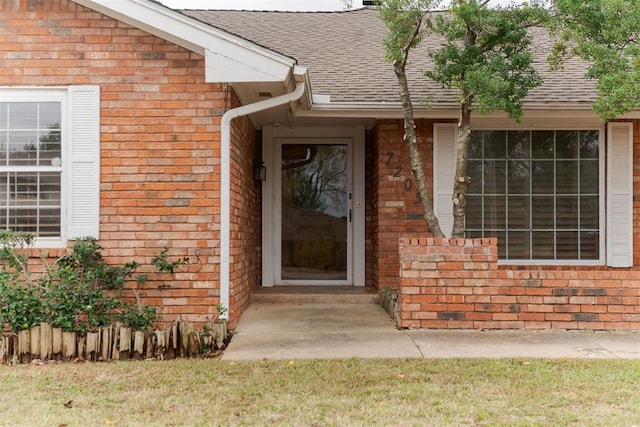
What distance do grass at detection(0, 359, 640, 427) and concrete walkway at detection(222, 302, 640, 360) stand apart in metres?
0.31

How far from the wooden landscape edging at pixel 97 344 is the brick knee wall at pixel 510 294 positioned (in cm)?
250

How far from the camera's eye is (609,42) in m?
5.96

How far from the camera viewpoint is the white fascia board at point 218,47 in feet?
18.5

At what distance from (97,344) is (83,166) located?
1.95 m

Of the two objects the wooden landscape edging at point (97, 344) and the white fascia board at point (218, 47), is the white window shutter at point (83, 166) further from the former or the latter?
the wooden landscape edging at point (97, 344)

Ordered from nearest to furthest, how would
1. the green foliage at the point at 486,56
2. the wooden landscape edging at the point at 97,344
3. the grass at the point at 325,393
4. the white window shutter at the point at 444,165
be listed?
1. the grass at the point at 325,393
2. the wooden landscape edging at the point at 97,344
3. the green foliage at the point at 486,56
4. the white window shutter at the point at 444,165

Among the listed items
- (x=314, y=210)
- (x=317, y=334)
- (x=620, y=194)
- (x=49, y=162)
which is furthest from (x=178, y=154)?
→ (x=620, y=194)

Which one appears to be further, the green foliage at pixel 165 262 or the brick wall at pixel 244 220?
the brick wall at pixel 244 220

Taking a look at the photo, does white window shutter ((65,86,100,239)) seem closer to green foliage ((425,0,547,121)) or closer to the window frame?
the window frame

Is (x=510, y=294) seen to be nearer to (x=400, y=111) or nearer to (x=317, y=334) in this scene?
(x=317, y=334)

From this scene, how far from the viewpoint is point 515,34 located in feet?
20.5

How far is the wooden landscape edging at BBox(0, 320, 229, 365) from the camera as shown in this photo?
16.8 feet

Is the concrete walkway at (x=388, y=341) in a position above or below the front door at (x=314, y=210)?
below

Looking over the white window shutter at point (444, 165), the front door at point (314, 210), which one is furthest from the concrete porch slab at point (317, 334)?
the white window shutter at point (444, 165)
